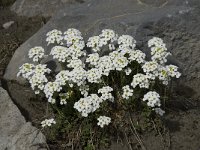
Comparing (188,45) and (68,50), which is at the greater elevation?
(68,50)

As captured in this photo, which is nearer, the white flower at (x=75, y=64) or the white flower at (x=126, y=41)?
the white flower at (x=75, y=64)

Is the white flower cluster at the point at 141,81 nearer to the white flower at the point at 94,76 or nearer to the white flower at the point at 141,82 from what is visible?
the white flower at the point at 141,82

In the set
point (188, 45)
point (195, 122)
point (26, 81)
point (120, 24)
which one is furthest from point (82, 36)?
point (195, 122)

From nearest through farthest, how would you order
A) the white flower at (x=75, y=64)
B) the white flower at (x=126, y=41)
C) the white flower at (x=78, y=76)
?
the white flower at (x=78, y=76) → the white flower at (x=75, y=64) → the white flower at (x=126, y=41)

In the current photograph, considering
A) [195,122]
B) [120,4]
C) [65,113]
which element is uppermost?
[120,4]

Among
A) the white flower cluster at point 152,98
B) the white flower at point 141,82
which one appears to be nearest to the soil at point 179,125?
the white flower cluster at point 152,98

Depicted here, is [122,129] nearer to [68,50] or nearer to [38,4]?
[68,50]

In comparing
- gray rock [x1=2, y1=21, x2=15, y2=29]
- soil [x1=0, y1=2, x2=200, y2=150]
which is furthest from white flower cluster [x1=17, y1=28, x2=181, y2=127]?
gray rock [x1=2, y1=21, x2=15, y2=29]
